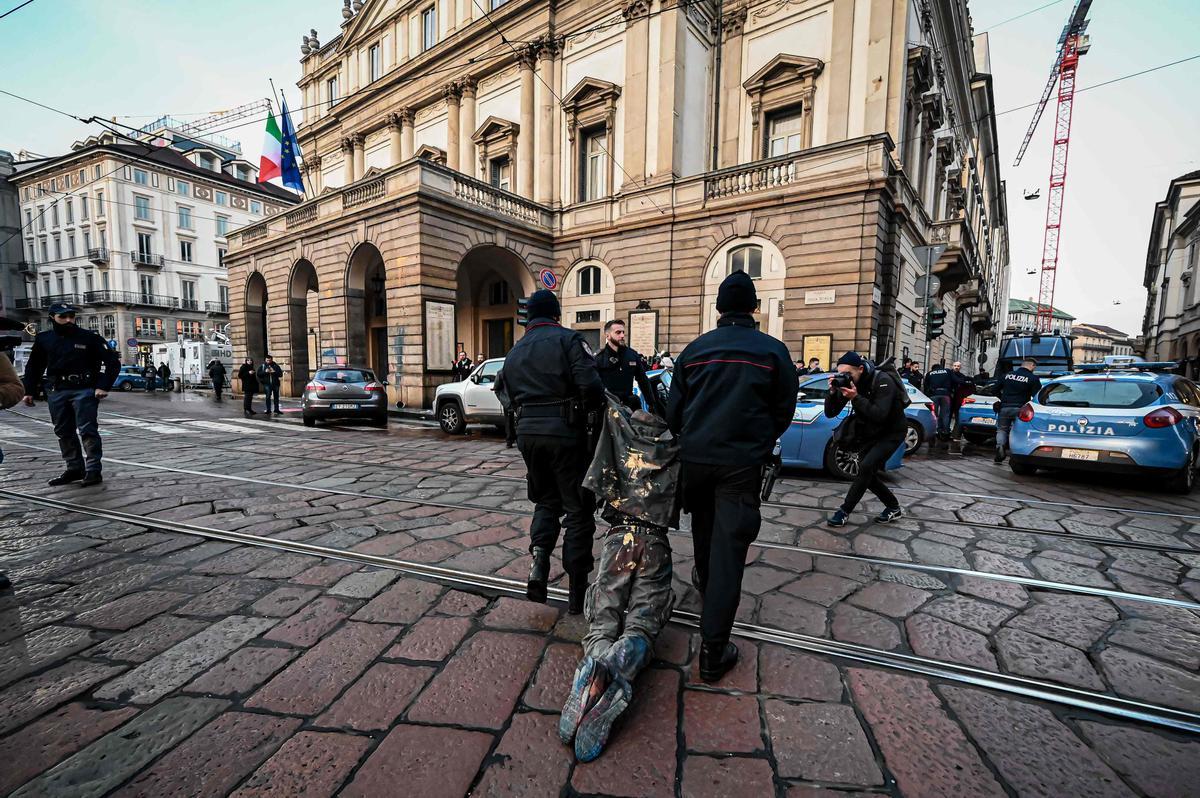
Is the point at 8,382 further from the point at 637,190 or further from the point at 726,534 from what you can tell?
the point at 637,190

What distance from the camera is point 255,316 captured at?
23.0 m

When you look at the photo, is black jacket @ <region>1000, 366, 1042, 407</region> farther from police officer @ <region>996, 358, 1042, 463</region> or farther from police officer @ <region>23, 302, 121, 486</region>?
police officer @ <region>23, 302, 121, 486</region>

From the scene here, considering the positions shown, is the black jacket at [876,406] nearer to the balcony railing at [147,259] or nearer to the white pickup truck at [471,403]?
the white pickup truck at [471,403]

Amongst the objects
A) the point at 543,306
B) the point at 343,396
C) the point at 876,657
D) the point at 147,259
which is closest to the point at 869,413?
the point at 876,657

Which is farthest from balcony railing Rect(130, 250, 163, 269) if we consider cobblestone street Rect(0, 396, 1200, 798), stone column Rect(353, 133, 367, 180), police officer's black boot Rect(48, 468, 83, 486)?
cobblestone street Rect(0, 396, 1200, 798)

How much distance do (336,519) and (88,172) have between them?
187 feet

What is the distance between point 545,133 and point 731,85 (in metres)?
7.24

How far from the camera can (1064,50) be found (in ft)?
171

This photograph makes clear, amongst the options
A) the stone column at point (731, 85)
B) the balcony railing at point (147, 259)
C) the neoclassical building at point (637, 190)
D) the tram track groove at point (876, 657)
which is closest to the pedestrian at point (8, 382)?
the tram track groove at point (876, 657)

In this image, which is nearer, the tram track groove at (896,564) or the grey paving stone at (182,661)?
the grey paving stone at (182,661)

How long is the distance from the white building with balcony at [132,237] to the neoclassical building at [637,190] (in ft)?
93.2

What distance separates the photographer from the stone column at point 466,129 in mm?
21344

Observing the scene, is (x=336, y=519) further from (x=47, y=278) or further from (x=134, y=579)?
(x=47, y=278)

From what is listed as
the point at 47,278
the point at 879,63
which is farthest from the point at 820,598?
the point at 47,278
